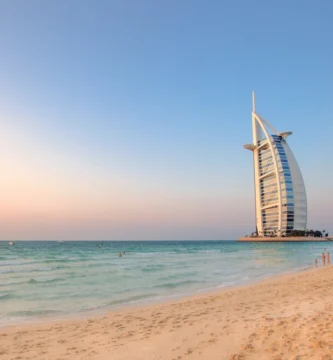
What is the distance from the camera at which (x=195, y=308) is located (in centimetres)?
1160

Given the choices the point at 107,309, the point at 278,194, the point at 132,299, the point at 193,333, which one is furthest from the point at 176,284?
the point at 278,194

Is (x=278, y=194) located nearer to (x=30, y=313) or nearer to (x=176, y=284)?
(x=176, y=284)

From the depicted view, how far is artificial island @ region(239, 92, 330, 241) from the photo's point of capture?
110625 millimetres

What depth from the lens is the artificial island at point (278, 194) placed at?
11062 cm

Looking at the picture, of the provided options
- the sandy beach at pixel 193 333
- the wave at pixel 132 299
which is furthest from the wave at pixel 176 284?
the sandy beach at pixel 193 333

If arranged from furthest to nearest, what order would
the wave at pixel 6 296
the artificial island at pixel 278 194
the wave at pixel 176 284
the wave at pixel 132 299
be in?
the artificial island at pixel 278 194
the wave at pixel 176 284
the wave at pixel 6 296
the wave at pixel 132 299

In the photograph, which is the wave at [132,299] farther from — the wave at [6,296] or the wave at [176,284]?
the wave at [6,296]

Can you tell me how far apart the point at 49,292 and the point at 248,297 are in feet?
33.5

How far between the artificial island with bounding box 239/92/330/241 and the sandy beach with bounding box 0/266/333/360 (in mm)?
104290

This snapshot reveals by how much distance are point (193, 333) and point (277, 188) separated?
110640mm

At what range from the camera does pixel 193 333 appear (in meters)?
7.85

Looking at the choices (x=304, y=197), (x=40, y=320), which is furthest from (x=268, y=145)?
(x=40, y=320)

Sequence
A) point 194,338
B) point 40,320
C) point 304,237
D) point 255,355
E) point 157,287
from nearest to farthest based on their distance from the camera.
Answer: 1. point 255,355
2. point 194,338
3. point 40,320
4. point 157,287
5. point 304,237

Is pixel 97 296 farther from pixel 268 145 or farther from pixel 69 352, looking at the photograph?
pixel 268 145
